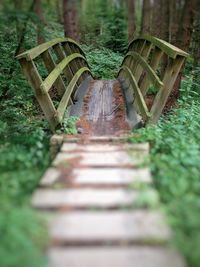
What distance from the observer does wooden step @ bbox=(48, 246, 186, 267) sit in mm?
2539

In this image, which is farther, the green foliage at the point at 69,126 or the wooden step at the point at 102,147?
the green foliage at the point at 69,126

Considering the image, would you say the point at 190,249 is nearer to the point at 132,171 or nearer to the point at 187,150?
the point at 132,171

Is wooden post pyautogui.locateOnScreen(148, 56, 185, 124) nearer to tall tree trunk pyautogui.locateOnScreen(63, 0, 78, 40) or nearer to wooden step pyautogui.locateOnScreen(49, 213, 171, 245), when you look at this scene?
wooden step pyautogui.locateOnScreen(49, 213, 171, 245)

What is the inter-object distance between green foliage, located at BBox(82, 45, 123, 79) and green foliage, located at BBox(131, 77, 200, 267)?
705 cm

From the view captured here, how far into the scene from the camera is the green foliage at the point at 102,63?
13230 mm

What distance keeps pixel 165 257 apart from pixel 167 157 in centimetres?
179

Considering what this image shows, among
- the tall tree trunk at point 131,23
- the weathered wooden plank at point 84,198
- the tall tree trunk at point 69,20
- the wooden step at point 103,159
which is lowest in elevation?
the tall tree trunk at point 131,23

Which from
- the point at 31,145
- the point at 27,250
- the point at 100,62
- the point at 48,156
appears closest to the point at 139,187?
the point at 27,250

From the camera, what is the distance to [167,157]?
13.9ft

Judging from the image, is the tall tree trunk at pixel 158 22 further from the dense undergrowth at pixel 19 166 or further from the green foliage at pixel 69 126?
the green foliage at pixel 69 126

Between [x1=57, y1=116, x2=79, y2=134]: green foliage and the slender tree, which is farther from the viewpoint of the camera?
the slender tree

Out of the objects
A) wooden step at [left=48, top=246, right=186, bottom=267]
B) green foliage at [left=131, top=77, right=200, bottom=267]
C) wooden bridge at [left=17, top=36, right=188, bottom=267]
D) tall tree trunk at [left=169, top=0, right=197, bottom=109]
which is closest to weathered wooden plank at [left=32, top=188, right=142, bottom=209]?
wooden bridge at [left=17, top=36, right=188, bottom=267]

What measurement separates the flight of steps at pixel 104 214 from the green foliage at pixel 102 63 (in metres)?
9.35

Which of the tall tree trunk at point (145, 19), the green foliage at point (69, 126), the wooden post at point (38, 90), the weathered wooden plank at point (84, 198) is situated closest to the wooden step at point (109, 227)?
→ the weathered wooden plank at point (84, 198)
